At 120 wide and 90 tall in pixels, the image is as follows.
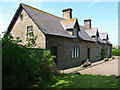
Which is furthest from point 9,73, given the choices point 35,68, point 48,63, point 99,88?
point 99,88

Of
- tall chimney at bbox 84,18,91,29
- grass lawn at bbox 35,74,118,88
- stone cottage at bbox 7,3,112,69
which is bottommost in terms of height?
grass lawn at bbox 35,74,118,88

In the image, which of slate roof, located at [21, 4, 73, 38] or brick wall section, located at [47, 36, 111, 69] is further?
brick wall section, located at [47, 36, 111, 69]

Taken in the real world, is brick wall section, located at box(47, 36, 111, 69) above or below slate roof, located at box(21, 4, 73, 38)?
below

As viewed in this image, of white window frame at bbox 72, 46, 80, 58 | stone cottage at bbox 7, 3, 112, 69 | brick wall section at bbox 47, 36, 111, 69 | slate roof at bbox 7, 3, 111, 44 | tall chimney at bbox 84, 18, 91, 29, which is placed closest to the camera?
stone cottage at bbox 7, 3, 112, 69

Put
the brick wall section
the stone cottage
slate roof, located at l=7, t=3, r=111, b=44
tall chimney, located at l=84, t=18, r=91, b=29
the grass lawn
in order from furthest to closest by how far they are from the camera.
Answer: tall chimney, located at l=84, t=18, r=91, b=29 → the brick wall section → slate roof, located at l=7, t=3, r=111, b=44 → the stone cottage → the grass lawn

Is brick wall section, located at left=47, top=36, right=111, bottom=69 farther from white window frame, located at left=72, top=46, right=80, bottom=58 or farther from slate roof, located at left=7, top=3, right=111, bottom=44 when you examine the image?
slate roof, located at left=7, top=3, right=111, bottom=44

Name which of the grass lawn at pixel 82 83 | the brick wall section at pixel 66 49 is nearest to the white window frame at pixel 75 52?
the brick wall section at pixel 66 49

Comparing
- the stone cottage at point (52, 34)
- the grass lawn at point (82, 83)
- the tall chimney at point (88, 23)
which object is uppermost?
the tall chimney at point (88, 23)

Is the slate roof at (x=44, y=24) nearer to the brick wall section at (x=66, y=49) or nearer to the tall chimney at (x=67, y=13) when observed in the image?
the brick wall section at (x=66, y=49)

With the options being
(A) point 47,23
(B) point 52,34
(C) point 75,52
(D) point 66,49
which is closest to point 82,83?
(B) point 52,34

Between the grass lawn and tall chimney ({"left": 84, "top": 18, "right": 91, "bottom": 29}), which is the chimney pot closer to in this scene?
tall chimney ({"left": 84, "top": 18, "right": 91, "bottom": 29})

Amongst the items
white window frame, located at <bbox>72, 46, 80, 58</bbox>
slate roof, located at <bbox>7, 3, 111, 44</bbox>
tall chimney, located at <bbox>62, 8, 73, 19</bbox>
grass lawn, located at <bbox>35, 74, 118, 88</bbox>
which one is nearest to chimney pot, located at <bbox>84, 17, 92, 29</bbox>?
tall chimney, located at <bbox>62, 8, 73, 19</bbox>

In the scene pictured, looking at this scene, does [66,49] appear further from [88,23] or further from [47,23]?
[88,23]

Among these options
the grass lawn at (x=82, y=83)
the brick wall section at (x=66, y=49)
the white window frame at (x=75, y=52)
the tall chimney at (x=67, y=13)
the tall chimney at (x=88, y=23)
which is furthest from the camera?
the tall chimney at (x=88, y=23)
